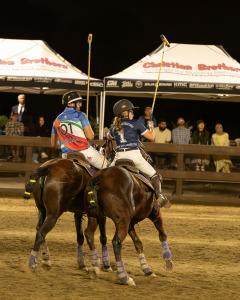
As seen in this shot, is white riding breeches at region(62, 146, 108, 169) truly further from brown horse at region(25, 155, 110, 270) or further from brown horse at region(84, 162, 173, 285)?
brown horse at region(84, 162, 173, 285)

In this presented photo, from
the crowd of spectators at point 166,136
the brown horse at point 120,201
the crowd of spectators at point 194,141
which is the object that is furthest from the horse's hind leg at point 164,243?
the crowd of spectators at point 194,141

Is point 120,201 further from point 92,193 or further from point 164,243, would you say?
point 164,243

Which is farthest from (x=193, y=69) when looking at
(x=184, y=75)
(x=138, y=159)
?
(x=138, y=159)

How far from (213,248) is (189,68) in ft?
30.6

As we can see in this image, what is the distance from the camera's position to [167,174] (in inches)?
687

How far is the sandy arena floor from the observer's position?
7980mm

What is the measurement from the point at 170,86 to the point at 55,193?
10783mm

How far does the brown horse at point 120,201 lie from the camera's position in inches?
331

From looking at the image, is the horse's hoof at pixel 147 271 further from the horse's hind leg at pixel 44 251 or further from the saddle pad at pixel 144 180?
the horse's hind leg at pixel 44 251

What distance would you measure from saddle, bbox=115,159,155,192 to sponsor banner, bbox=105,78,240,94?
9946mm

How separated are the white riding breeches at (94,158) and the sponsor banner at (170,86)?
9.44m

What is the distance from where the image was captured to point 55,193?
8.77m

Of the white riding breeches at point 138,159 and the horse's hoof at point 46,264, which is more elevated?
the white riding breeches at point 138,159

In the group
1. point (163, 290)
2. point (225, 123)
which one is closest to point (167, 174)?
point (163, 290)
